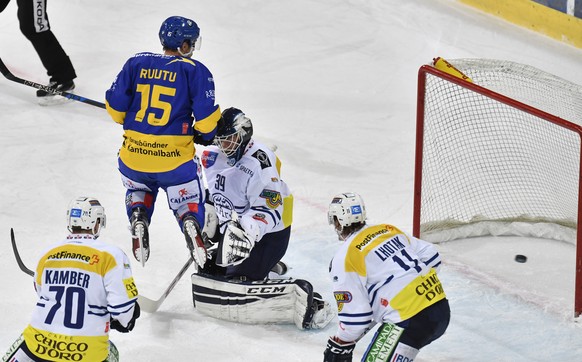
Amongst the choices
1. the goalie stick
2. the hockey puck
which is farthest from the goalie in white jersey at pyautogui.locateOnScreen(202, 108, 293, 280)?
the hockey puck

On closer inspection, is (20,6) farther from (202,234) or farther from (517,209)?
(517,209)

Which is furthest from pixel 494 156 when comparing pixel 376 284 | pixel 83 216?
pixel 83 216

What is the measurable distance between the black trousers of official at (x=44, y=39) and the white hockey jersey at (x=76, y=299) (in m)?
3.32

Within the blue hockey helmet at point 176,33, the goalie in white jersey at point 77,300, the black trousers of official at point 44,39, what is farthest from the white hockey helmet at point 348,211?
the black trousers of official at point 44,39

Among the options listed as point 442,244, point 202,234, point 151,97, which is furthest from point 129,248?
point 442,244

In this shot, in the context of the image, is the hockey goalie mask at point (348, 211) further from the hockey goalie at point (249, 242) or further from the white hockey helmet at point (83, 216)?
the white hockey helmet at point (83, 216)

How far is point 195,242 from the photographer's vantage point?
5.00 metres

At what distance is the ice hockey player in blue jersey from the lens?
16.5ft

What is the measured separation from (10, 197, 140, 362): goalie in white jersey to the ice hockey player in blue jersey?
96 cm

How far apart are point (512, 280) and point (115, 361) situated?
220cm

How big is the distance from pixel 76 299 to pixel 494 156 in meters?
2.95

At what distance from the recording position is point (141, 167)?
511cm

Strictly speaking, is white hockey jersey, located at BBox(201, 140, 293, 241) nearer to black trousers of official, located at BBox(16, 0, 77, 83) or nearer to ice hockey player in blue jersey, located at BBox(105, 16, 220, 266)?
ice hockey player in blue jersey, located at BBox(105, 16, 220, 266)

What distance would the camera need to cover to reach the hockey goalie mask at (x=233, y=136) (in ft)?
16.4
